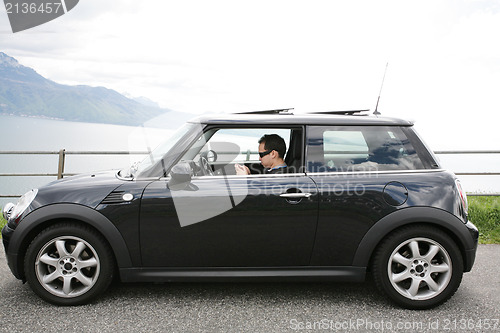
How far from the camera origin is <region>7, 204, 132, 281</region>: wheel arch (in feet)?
11.0

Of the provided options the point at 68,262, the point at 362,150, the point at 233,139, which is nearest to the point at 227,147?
the point at 233,139

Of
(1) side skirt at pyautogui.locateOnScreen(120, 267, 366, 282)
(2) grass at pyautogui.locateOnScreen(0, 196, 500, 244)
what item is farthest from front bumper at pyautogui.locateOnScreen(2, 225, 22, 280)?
(2) grass at pyautogui.locateOnScreen(0, 196, 500, 244)

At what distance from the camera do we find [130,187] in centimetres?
342

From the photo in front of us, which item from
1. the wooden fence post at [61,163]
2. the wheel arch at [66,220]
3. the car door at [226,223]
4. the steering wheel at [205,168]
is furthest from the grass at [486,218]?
the steering wheel at [205,168]

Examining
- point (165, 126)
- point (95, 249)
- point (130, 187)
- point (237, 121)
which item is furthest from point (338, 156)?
point (95, 249)

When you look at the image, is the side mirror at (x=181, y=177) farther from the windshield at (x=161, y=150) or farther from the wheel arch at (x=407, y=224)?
the wheel arch at (x=407, y=224)

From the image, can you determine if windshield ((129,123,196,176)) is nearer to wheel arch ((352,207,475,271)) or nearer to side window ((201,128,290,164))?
side window ((201,128,290,164))

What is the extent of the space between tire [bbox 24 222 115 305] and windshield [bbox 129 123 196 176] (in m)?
0.62

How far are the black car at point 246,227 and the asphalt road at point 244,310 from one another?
0.18 m

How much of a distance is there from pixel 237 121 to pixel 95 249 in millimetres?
1508

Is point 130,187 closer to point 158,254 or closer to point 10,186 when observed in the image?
point 158,254

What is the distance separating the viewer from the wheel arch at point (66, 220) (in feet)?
11.0

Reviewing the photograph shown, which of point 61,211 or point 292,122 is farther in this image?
point 292,122

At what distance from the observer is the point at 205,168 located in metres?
3.84
